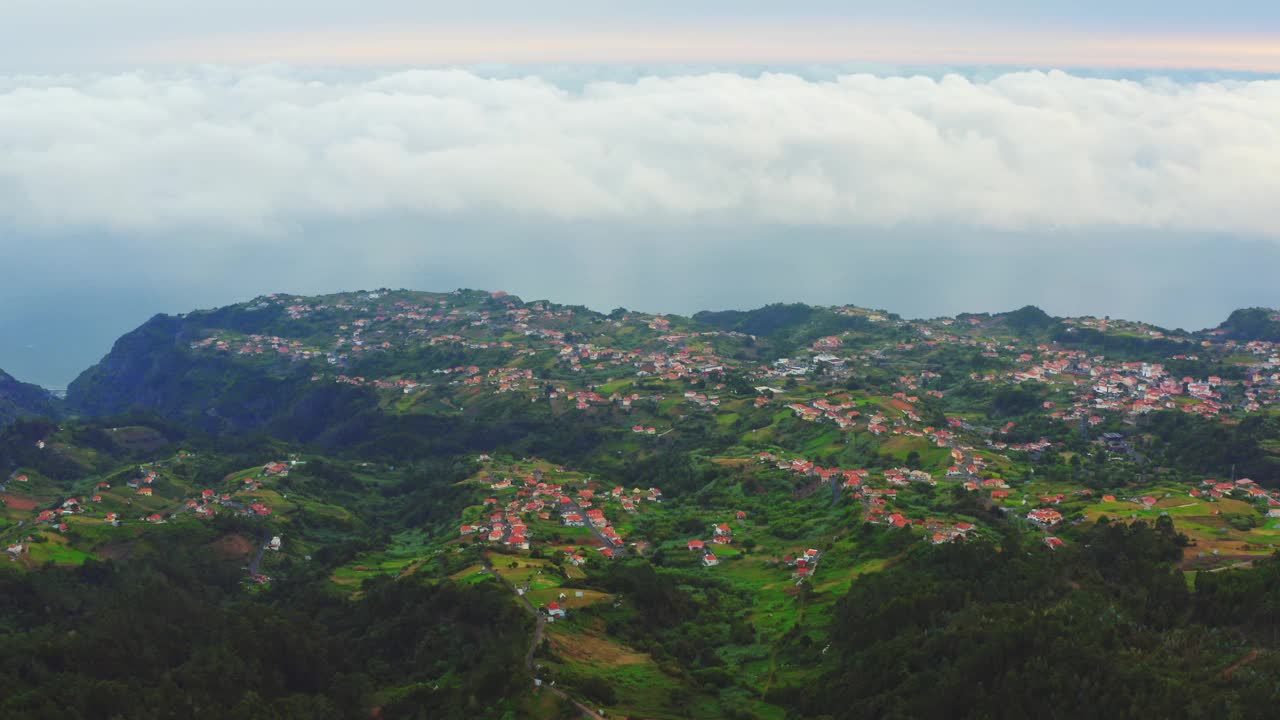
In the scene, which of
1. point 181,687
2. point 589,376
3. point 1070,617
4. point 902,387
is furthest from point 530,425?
point 1070,617

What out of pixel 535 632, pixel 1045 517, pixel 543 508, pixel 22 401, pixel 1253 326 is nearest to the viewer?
pixel 535 632

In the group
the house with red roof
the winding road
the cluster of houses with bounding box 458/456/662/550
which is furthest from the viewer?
the cluster of houses with bounding box 458/456/662/550

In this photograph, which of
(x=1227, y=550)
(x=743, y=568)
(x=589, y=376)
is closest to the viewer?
(x=1227, y=550)

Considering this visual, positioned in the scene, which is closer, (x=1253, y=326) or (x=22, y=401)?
(x=1253, y=326)

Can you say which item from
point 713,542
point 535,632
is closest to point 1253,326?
point 713,542

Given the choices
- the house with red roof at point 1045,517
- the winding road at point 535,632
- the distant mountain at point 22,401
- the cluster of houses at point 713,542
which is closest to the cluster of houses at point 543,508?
the cluster of houses at point 713,542

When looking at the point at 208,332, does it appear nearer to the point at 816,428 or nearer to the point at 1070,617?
the point at 816,428

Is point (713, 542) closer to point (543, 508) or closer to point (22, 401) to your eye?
point (543, 508)

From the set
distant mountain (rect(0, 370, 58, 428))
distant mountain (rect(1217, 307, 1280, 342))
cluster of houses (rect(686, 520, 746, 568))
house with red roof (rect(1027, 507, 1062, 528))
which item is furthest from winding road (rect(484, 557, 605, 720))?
distant mountain (rect(1217, 307, 1280, 342))

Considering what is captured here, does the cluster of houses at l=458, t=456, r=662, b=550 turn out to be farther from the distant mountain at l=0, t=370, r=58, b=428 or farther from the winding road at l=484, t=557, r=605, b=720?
the distant mountain at l=0, t=370, r=58, b=428
